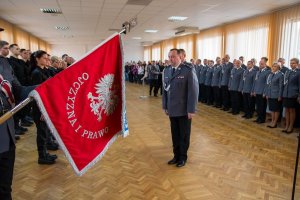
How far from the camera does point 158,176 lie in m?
3.17

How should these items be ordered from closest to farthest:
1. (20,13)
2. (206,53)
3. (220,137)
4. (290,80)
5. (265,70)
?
(220,137)
(290,80)
(265,70)
(20,13)
(206,53)

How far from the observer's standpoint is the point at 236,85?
7164 millimetres

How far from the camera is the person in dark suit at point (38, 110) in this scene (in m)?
3.29

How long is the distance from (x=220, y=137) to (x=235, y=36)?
5959 millimetres

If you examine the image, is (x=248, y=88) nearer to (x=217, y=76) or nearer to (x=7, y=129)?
(x=217, y=76)

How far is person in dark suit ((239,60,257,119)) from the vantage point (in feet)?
21.8

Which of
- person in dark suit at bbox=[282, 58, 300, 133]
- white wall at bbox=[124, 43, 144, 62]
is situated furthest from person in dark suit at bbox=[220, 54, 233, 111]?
white wall at bbox=[124, 43, 144, 62]

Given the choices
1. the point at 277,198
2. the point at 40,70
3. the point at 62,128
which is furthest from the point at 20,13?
the point at 277,198

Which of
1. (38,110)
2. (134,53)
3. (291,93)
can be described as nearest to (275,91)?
(291,93)

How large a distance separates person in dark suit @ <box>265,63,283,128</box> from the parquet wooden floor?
80 centimetres

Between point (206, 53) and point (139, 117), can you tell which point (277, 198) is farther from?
point (206, 53)

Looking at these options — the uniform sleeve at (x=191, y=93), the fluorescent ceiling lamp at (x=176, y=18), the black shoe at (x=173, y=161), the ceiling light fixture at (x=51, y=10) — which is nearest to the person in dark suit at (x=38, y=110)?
the black shoe at (x=173, y=161)

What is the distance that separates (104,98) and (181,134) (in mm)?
1932

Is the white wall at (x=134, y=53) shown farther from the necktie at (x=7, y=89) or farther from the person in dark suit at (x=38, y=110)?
the necktie at (x=7, y=89)
